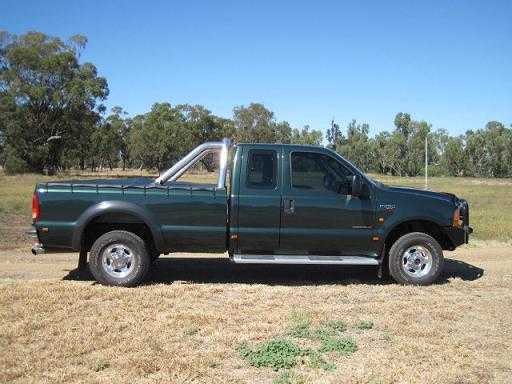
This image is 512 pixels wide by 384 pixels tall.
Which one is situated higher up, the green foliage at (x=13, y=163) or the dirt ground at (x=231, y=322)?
the green foliage at (x=13, y=163)

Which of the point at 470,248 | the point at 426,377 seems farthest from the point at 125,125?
the point at 426,377

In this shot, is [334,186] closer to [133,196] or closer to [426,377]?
[133,196]

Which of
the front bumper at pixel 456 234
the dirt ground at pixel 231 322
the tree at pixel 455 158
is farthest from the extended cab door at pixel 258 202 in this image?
the tree at pixel 455 158

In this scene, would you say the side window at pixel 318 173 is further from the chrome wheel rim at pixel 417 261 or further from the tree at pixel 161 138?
the tree at pixel 161 138

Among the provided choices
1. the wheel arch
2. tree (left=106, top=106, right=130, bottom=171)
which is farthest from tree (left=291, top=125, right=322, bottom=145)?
the wheel arch

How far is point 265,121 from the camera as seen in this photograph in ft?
279

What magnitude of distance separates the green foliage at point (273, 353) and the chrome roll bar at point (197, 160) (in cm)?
298

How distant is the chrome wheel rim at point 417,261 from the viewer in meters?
8.23

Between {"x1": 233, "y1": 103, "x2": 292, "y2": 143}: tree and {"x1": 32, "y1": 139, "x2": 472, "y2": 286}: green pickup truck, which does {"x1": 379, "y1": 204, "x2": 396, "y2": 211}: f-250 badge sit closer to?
{"x1": 32, "y1": 139, "x2": 472, "y2": 286}: green pickup truck

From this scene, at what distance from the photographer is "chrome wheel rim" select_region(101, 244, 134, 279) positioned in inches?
308

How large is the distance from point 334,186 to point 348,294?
1.53m

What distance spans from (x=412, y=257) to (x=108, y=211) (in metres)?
4.41

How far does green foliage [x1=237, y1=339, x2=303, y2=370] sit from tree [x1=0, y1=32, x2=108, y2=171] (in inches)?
2107

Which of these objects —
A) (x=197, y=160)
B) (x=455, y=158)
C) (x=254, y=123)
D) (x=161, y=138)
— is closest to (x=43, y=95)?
(x=161, y=138)
